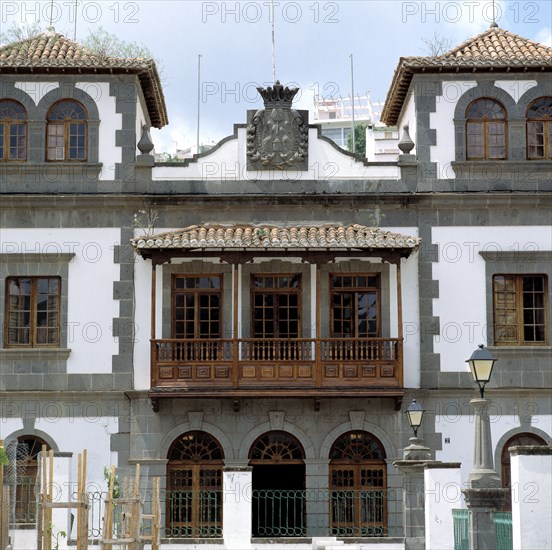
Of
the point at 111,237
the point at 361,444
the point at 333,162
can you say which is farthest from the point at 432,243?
the point at 111,237

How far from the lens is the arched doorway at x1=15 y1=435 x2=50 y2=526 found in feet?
85.2

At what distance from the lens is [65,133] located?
1125 inches

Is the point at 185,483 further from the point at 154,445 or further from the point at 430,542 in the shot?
the point at 430,542

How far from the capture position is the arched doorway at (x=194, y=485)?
26828 mm

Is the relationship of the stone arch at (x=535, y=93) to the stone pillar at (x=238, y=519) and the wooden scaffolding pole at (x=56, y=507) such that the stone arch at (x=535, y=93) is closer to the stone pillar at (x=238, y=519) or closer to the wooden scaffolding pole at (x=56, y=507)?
the stone pillar at (x=238, y=519)

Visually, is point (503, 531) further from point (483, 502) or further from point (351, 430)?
point (351, 430)

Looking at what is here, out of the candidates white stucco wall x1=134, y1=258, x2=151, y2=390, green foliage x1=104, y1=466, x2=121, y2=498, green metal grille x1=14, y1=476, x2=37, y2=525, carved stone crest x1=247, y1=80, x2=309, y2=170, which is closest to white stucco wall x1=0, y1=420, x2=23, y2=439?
green metal grille x1=14, y1=476, x2=37, y2=525

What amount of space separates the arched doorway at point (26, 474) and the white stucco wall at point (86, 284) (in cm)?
172

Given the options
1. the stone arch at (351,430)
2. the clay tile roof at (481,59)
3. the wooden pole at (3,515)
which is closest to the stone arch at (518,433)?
the stone arch at (351,430)

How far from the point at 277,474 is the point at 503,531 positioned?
975 cm

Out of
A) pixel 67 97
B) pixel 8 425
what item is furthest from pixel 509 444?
pixel 67 97

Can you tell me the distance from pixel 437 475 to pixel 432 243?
7752mm

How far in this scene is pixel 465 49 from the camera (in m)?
29.6

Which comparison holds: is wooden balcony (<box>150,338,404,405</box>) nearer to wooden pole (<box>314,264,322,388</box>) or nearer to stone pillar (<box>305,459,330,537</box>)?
wooden pole (<box>314,264,322,388</box>)
